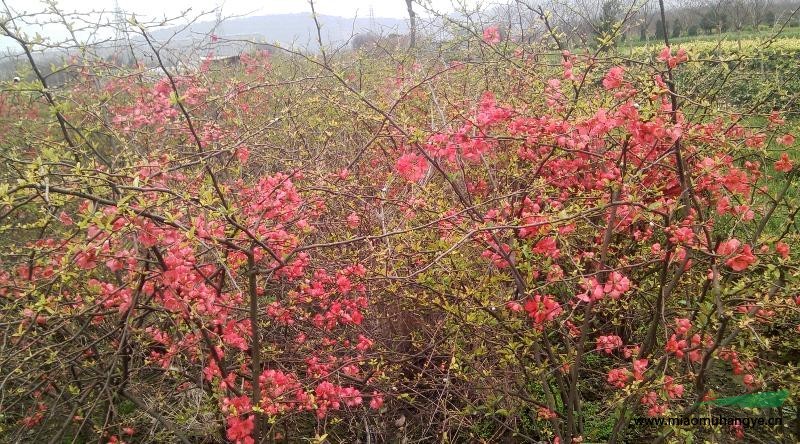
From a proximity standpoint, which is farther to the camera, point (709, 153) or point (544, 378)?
point (709, 153)

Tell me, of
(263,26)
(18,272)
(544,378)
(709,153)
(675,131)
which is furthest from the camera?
(263,26)

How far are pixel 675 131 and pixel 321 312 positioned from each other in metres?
2.15

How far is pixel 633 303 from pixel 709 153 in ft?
3.21

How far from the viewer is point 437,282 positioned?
2811 millimetres

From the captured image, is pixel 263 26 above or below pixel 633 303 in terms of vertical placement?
above

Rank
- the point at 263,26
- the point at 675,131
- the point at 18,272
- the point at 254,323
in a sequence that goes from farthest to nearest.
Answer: the point at 263,26, the point at 18,272, the point at 254,323, the point at 675,131

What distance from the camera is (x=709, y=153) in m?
3.13

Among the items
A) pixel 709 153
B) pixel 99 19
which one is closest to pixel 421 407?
pixel 709 153

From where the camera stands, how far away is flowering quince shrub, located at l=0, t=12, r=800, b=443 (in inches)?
81.0

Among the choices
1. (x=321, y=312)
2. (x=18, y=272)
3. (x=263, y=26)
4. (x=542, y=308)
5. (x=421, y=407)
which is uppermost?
(x=263, y=26)

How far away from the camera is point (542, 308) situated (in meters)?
2.26

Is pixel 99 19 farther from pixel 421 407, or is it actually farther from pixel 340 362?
pixel 421 407

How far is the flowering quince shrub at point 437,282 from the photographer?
2.06 m

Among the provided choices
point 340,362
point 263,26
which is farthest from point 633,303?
point 263,26
